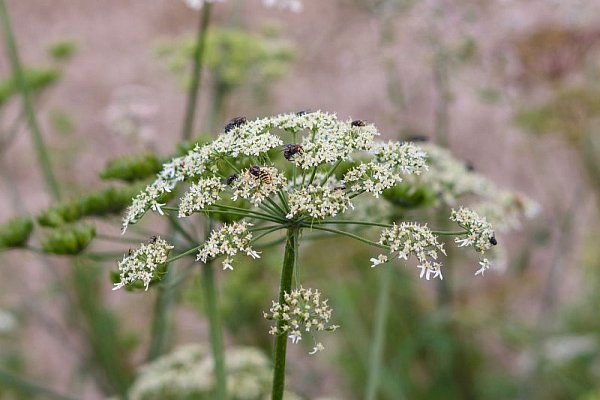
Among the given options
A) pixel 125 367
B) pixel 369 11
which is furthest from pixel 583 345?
pixel 125 367

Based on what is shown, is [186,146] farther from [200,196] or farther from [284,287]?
[284,287]

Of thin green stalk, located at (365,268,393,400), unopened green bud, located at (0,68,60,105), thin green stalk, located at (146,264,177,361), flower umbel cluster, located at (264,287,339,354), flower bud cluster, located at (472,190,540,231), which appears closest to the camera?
flower umbel cluster, located at (264,287,339,354)

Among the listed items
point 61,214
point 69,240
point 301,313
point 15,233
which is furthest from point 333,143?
point 15,233

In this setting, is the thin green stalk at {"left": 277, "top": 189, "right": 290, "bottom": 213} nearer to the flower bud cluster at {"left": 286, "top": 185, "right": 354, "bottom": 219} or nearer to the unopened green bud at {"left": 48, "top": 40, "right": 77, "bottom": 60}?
the flower bud cluster at {"left": 286, "top": 185, "right": 354, "bottom": 219}

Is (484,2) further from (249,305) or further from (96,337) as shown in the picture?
(96,337)

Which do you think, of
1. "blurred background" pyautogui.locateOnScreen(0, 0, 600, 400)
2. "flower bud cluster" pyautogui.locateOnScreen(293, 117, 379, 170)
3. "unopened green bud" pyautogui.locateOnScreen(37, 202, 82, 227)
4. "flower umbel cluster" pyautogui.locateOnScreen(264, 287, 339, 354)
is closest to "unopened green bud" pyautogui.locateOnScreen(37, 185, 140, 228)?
"unopened green bud" pyautogui.locateOnScreen(37, 202, 82, 227)

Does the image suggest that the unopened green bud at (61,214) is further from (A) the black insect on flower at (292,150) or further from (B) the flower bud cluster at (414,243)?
(B) the flower bud cluster at (414,243)

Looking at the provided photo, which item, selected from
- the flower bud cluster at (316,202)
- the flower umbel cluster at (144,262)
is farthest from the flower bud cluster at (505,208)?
the flower umbel cluster at (144,262)

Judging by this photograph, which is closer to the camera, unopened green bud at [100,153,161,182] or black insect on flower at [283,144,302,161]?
black insect on flower at [283,144,302,161]
